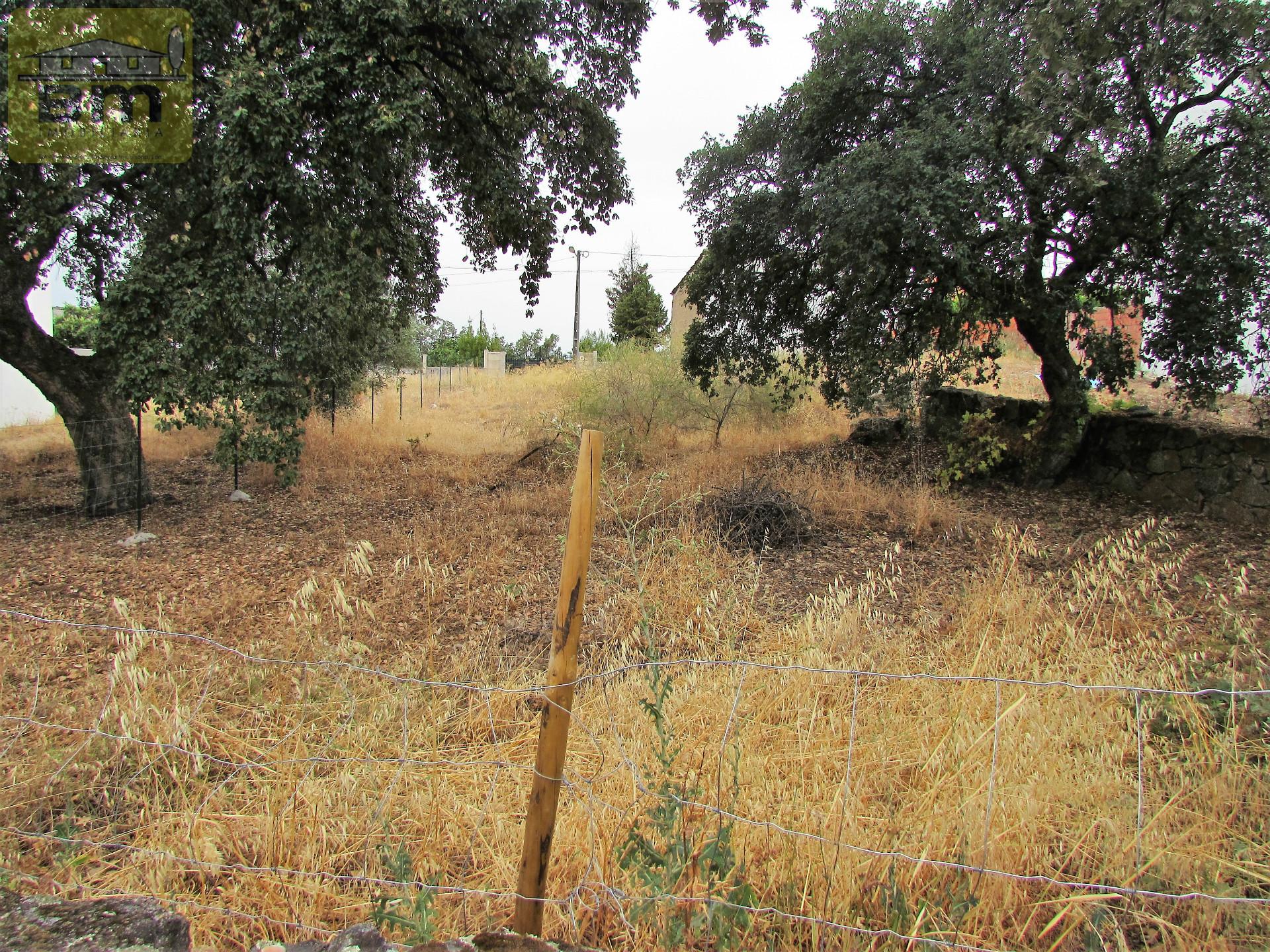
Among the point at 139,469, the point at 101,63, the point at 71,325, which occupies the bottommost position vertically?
the point at 139,469

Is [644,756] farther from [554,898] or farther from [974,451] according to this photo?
[974,451]

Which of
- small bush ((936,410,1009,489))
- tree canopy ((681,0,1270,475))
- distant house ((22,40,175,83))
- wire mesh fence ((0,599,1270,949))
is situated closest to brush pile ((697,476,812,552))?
tree canopy ((681,0,1270,475))

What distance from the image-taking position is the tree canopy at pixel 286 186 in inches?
240

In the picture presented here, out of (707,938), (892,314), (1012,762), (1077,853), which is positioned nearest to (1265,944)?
(1077,853)

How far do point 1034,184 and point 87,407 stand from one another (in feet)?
33.9

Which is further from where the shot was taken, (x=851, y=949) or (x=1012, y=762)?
(x=1012, y=762)

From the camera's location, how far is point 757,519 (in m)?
6.96

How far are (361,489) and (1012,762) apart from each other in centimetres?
836

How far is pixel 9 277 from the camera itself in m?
7.23

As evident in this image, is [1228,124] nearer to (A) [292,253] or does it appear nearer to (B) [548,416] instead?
(B) [548,416]

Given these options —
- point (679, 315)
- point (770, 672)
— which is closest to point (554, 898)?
point (770, 672)

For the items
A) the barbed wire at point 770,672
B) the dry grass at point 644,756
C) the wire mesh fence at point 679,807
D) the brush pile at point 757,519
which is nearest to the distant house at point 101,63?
the dry grass at point 644,756

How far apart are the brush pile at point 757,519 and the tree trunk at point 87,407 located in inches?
241

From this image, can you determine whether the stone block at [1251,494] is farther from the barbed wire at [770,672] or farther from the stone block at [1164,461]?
the barbed wire at [770,672]
